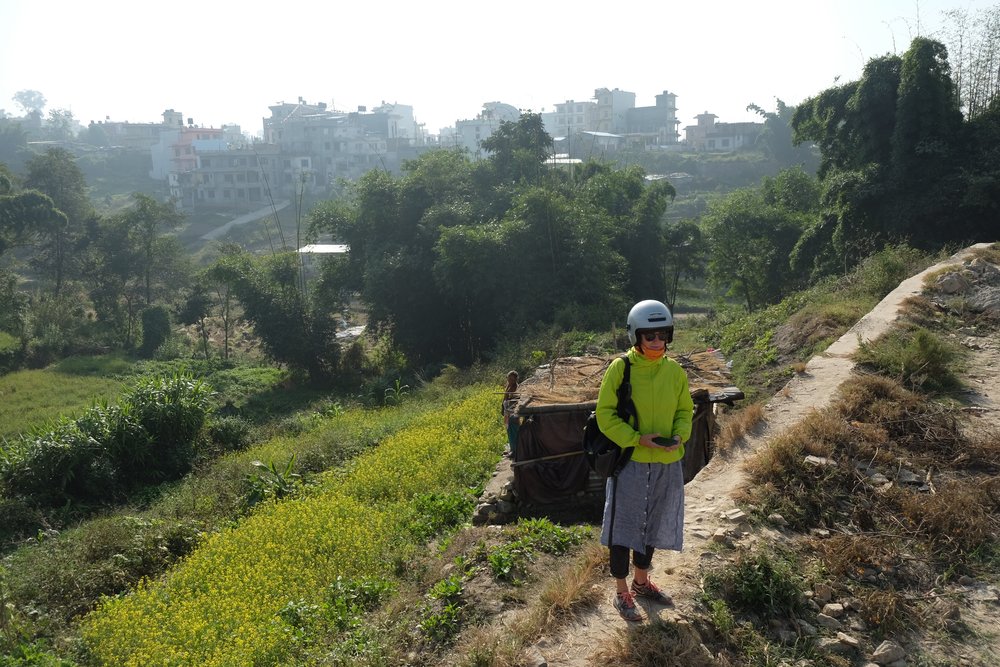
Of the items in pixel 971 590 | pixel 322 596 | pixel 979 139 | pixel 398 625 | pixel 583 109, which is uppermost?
pixel 583 109

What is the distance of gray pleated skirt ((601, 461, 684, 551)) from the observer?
3.94 meters

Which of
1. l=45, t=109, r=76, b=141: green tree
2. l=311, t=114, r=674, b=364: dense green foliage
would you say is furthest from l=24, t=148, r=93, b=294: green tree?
l=45, t=109, r=76, b=141: green tree

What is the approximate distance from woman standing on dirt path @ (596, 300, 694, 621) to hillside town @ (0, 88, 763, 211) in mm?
46411

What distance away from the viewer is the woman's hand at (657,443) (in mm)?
3756

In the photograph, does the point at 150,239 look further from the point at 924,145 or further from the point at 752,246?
the point at 924,145

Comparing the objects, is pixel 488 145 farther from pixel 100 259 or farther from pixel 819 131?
pixel 100 259

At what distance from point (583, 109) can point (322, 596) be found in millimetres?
83779

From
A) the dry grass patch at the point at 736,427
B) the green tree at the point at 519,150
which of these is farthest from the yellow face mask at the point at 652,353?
the green tree at the point at 519,150

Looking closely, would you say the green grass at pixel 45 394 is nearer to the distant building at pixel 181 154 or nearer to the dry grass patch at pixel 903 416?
the dry grass patch at pixel 903 416

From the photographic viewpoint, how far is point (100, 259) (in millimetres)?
31156

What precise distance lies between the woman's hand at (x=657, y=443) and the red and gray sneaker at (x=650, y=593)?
2.84ft

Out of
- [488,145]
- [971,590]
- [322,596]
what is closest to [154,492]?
[322,596]

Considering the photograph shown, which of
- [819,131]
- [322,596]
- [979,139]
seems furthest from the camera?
[819,131]

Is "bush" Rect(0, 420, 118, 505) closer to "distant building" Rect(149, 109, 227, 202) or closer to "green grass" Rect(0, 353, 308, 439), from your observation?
"green grass" Rect(0, 353, 308, 439)
